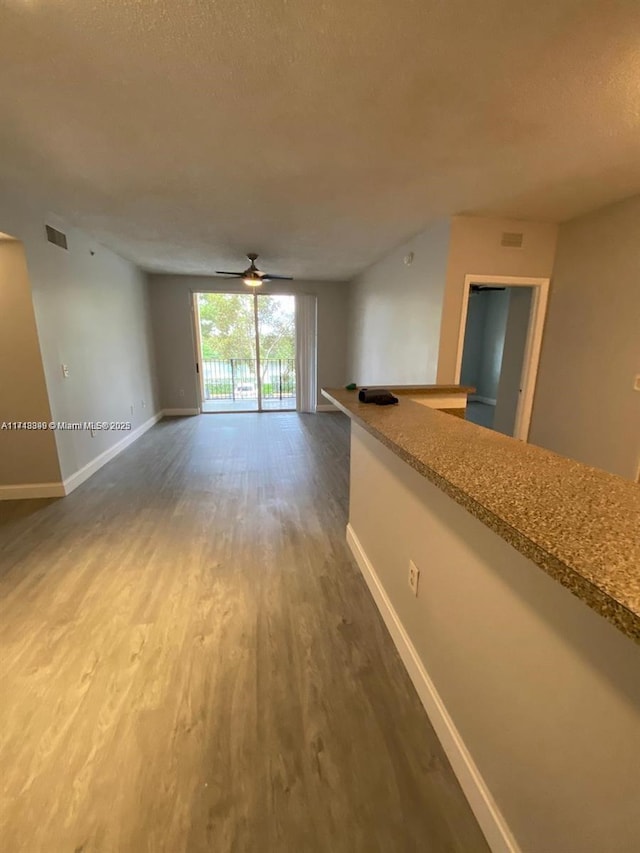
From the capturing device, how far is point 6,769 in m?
1.13

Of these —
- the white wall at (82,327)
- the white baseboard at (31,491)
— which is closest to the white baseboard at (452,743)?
the white baseboard at (31,491)

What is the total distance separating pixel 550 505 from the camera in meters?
0.71

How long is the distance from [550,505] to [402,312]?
12.7ft

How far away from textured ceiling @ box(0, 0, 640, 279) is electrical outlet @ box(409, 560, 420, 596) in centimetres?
198

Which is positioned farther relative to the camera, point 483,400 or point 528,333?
point 483,400

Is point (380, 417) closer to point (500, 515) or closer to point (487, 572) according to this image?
point (487, 572)

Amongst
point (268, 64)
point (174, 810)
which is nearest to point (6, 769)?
point (174, 810)

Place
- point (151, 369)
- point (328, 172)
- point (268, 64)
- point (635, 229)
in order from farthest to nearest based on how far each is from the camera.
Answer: point (151, 369) < point (635, 229) < point (328, 172) < point (268, 64)

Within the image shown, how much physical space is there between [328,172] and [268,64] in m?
0.93

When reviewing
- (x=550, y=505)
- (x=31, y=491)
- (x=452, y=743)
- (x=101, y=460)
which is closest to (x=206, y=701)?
(x=452, y=743)

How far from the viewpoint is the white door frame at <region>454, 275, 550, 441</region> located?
10.8ft

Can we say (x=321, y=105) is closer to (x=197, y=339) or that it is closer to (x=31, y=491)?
(x=31, y=491)

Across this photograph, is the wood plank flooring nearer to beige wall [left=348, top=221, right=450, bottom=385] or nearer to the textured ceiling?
beige wall [left=348, top=221, right=450, bottom=385]

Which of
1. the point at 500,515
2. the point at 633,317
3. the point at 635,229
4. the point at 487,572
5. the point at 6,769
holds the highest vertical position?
the point at 635,229
